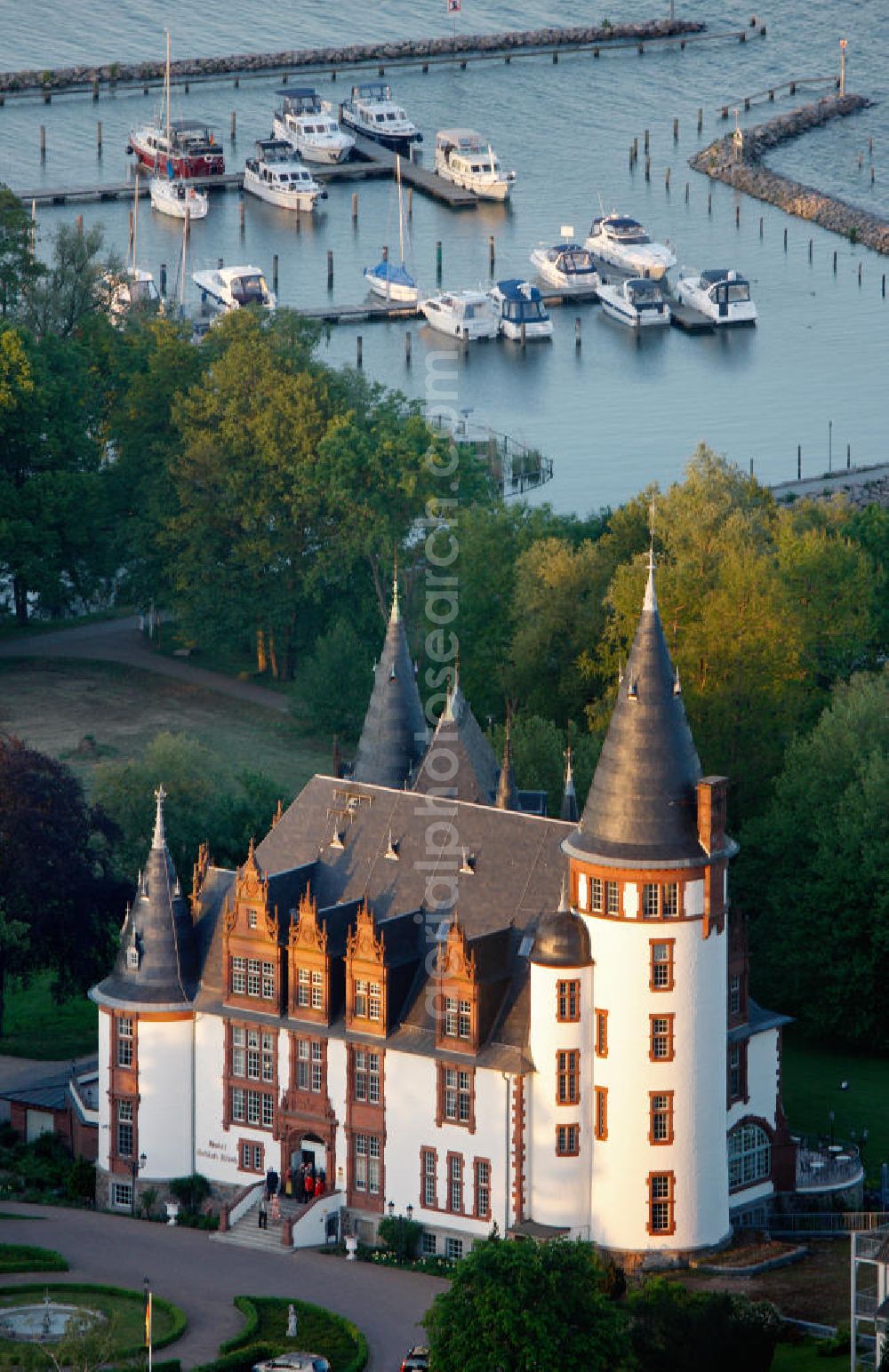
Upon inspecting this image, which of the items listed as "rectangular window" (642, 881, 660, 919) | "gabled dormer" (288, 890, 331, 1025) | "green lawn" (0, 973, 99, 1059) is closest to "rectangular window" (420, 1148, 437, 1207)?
"gabled dormer" (288, 890, 331, 1025)

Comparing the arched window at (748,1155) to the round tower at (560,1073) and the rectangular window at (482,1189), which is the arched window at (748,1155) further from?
the rectangular window at (482,1189)

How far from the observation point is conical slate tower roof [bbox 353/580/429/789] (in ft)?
475

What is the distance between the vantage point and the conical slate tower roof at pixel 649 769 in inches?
4963

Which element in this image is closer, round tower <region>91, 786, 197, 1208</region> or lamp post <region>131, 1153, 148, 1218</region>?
round tower <region>91, 786, 197, 1208</region>

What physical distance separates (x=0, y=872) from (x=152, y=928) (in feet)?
51.2

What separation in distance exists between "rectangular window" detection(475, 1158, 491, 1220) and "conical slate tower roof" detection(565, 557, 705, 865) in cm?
1075

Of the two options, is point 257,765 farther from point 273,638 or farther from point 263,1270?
point 263,1270

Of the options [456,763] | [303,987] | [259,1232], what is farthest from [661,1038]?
[456,763]

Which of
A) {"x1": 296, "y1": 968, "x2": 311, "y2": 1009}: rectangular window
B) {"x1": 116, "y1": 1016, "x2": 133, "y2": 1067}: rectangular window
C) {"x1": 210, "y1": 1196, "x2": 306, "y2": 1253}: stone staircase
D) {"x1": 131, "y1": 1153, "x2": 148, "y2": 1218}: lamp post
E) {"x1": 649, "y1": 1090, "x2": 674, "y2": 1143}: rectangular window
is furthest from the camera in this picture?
{"x1": 131, "y1": 1153, "x2": 148, "y2": 1218}: lamp post

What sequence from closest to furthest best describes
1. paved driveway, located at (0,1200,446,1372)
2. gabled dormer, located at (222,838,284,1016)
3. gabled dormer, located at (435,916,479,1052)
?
1. paved driveway, located at (0,1200,446,1372)
2. gabled dormer, located at (435,916,479,1052)
3. gabled dormer, located at (222,838,284,1016)

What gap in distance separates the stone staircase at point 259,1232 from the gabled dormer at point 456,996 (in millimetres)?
7868

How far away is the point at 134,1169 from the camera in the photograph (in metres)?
135

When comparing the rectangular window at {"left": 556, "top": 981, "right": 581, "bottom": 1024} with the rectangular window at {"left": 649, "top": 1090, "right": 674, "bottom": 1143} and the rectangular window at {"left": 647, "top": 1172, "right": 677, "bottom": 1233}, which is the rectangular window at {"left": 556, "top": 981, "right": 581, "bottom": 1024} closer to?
the rectangular window at {"left": 649, "top": 1090, "right": 674, "bottom": 1143}

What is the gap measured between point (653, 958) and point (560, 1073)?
478 centimetres
